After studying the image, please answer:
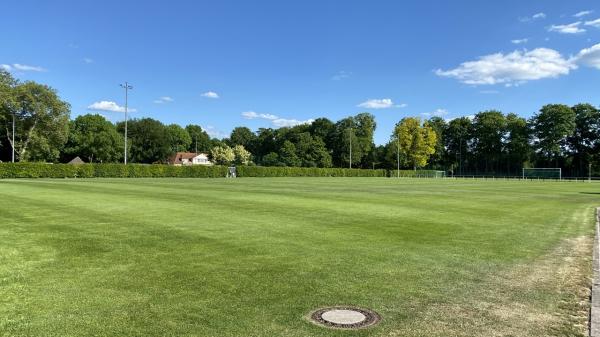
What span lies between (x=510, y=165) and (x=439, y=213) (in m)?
121

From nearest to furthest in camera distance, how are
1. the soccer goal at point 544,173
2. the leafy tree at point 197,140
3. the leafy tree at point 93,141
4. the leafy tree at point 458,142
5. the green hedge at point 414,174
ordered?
the soccer goal at point 544,173
the green hedge at point 414,174
the leafy tree at point 93,141
the leafy tree at point 458,142
the leafy tree at point 197,140

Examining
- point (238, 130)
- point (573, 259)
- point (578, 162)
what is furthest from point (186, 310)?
point (238, 130)

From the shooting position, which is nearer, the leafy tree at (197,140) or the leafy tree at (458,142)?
the leafy tree at (458,142)

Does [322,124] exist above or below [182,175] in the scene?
above

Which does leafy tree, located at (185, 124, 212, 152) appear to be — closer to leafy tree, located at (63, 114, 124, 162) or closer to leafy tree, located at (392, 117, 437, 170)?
leafy tree, located at (63, 114, 124, 162)

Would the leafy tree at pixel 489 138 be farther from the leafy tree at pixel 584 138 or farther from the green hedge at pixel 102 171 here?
the green hedge at pixel 102 171

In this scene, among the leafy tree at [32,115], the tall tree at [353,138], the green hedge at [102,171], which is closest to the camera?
the green hedge at [102,171]

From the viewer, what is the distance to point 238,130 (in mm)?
173250

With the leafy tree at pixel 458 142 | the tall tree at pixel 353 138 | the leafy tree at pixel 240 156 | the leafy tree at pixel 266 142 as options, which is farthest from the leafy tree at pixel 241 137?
the leafy tree at pixel 458 142

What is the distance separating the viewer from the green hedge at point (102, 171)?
173 feet

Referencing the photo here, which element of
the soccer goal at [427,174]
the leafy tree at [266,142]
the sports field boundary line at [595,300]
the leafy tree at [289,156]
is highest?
the leafy tree at [266,142]

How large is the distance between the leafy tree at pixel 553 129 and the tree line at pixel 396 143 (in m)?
0.21

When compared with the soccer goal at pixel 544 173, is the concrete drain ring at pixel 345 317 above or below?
below

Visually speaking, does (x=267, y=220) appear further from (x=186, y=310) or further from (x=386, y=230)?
(x=186, y=310)
